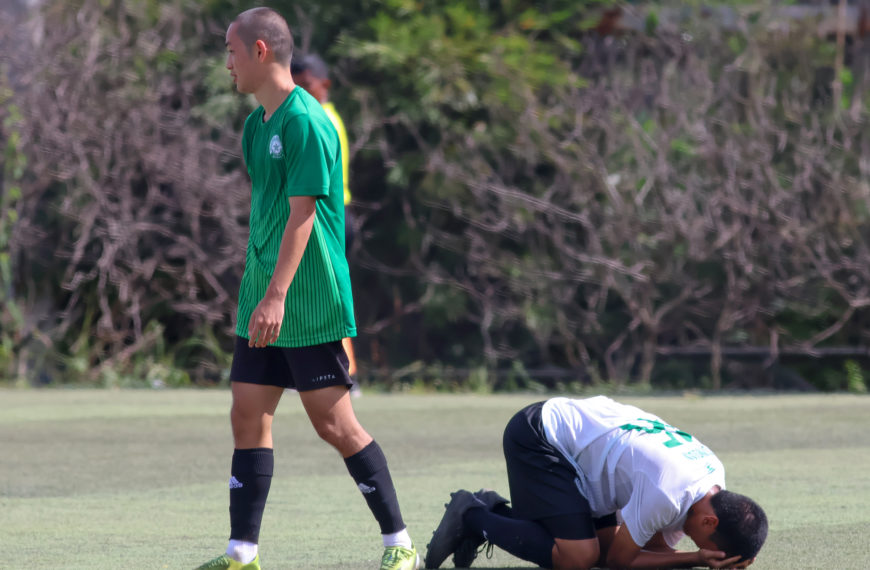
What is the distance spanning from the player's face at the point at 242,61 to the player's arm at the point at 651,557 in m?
1.90

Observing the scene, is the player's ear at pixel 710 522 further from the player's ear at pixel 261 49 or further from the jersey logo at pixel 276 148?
the player's ear at pixel 261 49

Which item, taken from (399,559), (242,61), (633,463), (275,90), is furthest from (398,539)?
(242,61)

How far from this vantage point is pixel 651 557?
4.78 m

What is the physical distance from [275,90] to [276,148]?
8.9 inches

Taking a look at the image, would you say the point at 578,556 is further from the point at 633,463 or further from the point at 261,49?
the point at 261,49

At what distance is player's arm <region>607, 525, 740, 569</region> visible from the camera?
15.3 feet

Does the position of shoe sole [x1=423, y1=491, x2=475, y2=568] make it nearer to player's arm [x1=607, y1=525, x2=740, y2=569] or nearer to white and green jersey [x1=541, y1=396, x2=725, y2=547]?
white and green jersey [x1=541, y1=396, x2=725, y2=547]

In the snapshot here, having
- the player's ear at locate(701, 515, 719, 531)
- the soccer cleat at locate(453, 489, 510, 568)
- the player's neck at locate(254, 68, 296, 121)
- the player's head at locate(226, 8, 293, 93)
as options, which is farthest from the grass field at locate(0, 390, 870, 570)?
the player's head at locate(226, 8, 293, 93)

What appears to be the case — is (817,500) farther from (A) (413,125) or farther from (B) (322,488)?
(A) (413,125)

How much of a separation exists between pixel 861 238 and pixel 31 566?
28.8 feet

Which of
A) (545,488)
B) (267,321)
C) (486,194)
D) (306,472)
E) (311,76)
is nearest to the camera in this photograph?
(267,321)

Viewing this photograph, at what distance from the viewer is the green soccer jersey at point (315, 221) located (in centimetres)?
455

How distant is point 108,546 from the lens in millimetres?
5418

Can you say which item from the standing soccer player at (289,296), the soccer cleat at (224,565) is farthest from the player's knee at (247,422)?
the soccer cleat at (224,565)
